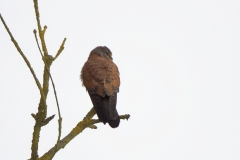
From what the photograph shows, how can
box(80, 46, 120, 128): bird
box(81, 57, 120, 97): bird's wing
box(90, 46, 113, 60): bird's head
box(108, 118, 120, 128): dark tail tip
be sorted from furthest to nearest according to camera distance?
box(90, 46, 113, 60): bird's head, box(81, 57, 120, 97): bird's wing, box(80, 46, 120, 128): bird, box(108, 118, 120, 128): dark tail tip

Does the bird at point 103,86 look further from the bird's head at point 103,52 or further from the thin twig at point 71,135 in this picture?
the thin twig at point 71,135

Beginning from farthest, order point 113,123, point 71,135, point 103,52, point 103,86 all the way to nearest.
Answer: point 103,52, point 103,86, point 113,123, point 71,135

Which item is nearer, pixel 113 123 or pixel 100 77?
pixel 113 123

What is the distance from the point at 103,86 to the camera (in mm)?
5223

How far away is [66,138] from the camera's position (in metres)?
2.71

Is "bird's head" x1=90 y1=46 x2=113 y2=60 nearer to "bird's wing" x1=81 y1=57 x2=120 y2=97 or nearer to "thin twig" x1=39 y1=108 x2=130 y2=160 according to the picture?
"bird's wing" x1=81 y1=57 x2=120 y2=97

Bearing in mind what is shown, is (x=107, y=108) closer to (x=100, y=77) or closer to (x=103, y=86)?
(x=103, y=86)

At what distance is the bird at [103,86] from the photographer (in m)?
4.43

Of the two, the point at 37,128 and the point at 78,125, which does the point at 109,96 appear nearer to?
the point at 78,125

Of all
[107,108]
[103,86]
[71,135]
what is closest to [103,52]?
[103,86]

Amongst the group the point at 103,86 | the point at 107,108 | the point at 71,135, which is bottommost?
the point at 71,135

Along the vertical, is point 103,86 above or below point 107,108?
above

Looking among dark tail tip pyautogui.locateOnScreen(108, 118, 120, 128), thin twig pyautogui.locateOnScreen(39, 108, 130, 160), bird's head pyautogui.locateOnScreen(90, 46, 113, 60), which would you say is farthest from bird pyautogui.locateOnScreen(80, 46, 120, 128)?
thin twig pyautogui.locateOnScreen(39, 108, 130, 160)

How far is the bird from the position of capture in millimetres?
4425
